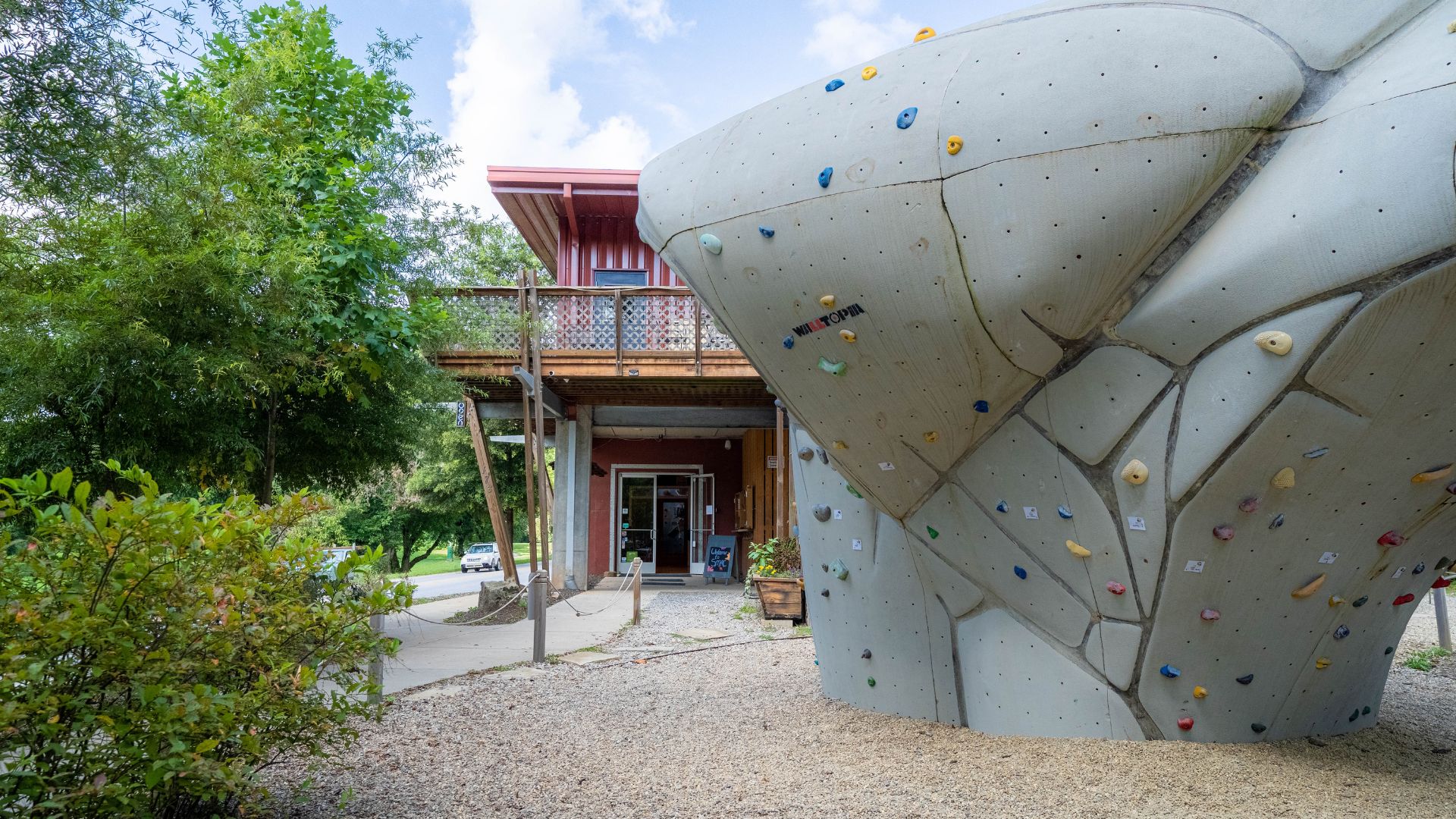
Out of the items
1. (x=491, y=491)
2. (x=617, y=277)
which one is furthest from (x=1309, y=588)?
(x=617, y=277)

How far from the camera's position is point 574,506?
13.6 m

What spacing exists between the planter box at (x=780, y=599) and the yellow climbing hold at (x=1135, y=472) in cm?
662

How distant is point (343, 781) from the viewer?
3834mm

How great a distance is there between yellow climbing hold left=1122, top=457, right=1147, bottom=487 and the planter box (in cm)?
662

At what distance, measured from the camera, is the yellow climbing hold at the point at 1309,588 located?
368 centimetres

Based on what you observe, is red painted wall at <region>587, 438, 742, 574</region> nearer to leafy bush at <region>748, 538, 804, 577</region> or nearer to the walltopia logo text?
leafy bush at <region>748, 538, 804, 577</region>

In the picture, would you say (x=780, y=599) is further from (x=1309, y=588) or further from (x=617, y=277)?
(x=617, y=277)

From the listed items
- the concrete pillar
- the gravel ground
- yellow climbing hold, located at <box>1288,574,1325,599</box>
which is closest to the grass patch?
the gravel ground

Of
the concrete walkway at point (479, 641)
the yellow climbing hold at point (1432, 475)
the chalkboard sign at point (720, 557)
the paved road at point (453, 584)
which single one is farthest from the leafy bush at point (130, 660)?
the paved road at point (453, 584)

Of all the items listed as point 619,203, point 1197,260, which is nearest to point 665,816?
point 1197,260

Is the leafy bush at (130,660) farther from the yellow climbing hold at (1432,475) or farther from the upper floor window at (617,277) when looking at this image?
the upper floor window at (617,277)

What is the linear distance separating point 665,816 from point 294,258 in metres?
5.16

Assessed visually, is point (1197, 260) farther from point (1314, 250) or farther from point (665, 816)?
point (665, 816)

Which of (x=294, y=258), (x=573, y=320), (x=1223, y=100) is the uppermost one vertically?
(x=573, y=320)
